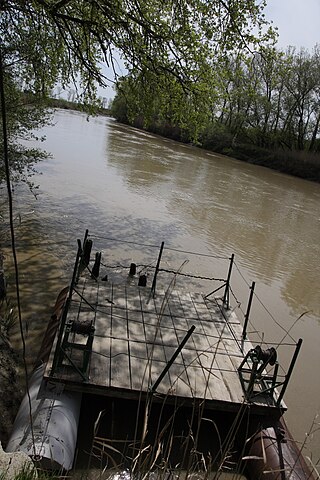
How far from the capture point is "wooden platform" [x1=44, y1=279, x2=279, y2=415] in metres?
4.97

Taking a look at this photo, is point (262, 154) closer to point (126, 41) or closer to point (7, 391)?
point (126, 41)

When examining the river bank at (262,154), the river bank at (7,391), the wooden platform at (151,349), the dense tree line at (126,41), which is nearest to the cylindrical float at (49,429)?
the river bank at (7,391)

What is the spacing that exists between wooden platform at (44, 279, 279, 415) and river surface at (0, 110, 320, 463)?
2.83 feet

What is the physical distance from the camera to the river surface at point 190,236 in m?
8.16

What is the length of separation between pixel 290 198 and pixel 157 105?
17.6 metres

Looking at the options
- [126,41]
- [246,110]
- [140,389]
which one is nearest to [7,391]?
[140,389]

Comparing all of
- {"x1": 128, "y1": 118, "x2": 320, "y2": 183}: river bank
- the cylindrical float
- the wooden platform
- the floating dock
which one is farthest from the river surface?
{"x1": 128, "y1": 118, "x2": 320, "y2": 183}: river bank

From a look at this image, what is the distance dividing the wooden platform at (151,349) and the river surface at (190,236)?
0.86m

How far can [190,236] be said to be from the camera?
48.5ft

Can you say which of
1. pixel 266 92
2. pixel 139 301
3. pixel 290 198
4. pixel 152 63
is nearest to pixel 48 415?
pixel 139 301

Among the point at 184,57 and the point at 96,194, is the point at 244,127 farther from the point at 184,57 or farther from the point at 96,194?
the point at 184,57

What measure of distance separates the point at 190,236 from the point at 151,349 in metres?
10.5

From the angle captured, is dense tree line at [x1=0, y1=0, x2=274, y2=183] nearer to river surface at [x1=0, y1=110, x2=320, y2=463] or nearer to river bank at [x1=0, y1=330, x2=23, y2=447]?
river surface at [x1=0, y1=110, x2=320, y2=463]

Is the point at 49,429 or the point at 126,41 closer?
the point at 49,429
